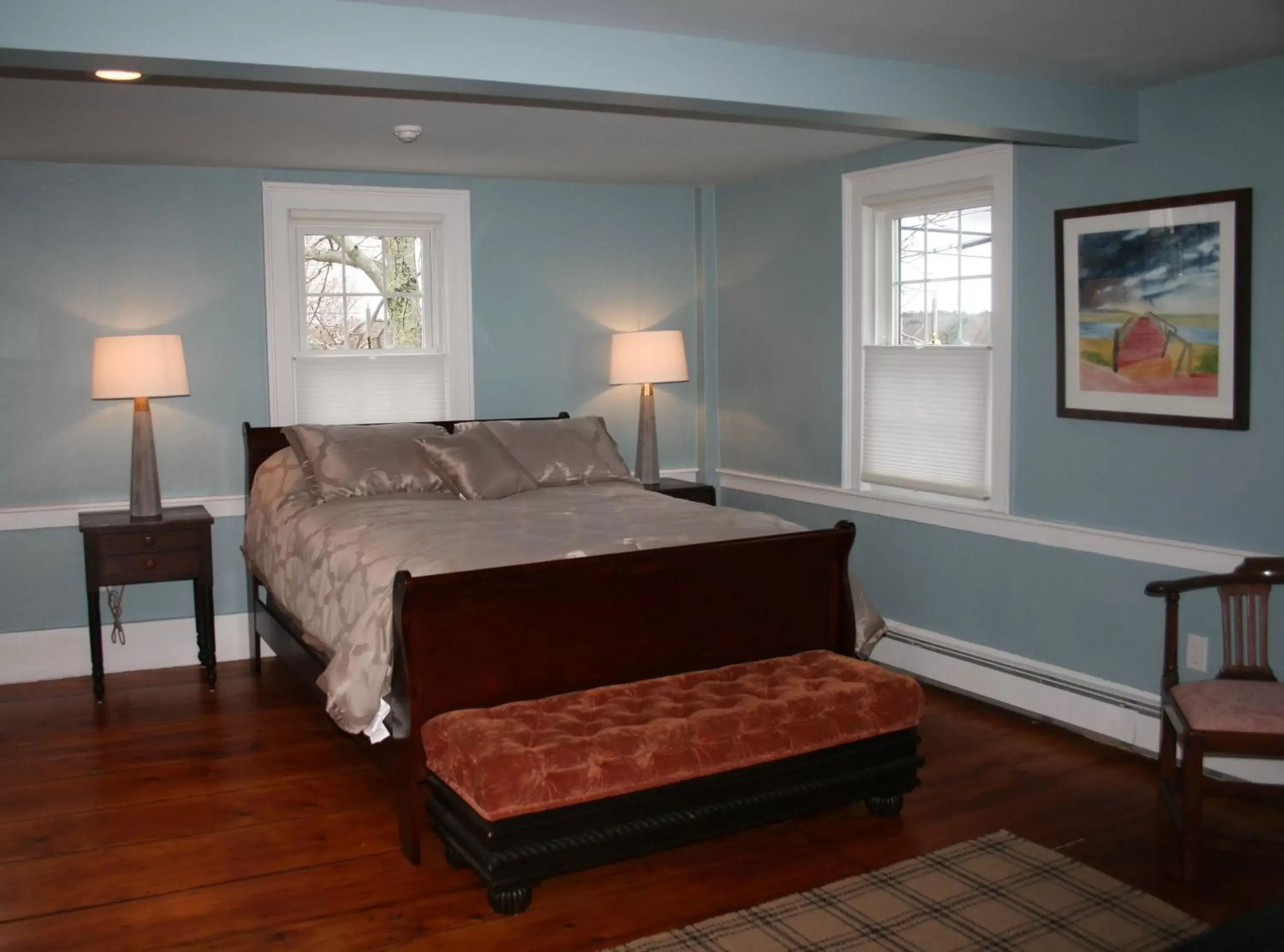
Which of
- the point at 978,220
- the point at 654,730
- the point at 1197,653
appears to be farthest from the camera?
the point at 978,220

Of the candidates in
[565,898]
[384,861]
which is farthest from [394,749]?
[565,898]

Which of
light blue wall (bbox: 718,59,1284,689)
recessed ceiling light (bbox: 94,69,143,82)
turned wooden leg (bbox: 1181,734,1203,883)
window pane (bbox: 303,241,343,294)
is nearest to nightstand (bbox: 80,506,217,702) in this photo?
window pane (bbox: 303,241,343,294)

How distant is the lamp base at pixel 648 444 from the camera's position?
5836 millimetres

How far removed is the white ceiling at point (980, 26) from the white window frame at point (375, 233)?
2.71m

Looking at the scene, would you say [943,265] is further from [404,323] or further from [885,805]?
[404,323]

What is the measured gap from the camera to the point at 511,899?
2.94 m

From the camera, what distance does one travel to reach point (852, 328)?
5.18m

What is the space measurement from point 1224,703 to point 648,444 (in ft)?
10.6

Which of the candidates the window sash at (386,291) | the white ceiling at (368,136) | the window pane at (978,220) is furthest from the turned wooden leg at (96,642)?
the window pane at (978,220)

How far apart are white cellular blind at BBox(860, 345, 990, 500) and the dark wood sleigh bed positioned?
3.36 feet

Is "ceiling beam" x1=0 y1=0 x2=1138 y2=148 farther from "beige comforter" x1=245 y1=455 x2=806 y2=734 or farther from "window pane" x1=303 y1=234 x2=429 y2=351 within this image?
"window pane" x1=303 y1=234 x2=429 y2=351

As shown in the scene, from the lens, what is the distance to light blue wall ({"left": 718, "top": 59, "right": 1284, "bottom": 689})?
11.6 feet

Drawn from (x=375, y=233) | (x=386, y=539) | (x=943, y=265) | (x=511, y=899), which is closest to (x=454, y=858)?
(x=511, y=899)

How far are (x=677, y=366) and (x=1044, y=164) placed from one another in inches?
83.5
